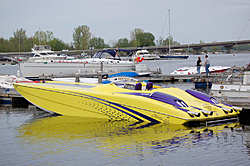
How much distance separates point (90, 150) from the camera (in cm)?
810

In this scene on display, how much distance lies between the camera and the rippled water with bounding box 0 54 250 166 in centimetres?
739

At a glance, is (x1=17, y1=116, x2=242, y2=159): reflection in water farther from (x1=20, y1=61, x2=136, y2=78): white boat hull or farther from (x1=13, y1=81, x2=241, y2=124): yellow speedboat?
(x1=20, y1=61, x2=136, y2=78): white boat hull

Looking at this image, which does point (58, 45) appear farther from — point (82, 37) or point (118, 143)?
point (118, 143)

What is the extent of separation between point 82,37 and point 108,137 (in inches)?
3890

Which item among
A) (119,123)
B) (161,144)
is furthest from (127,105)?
(161,144)

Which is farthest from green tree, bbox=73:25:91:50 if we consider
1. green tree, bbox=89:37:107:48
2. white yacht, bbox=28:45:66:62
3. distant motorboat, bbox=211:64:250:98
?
distant motorboat, bbox=211:64:250:98

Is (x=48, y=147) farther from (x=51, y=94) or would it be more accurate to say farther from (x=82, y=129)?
(x=51, y=94)

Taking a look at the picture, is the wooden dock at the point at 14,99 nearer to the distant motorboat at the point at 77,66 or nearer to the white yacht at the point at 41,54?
the distant motorboat at the point at 77,66

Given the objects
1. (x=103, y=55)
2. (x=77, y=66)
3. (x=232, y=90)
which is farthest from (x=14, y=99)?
(x=103, y=55)

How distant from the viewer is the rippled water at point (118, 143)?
7395 mm

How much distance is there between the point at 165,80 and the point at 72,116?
52.1 feet

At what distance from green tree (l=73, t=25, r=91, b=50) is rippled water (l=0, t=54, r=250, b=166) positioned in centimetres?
9425

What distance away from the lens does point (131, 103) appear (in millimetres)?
10680

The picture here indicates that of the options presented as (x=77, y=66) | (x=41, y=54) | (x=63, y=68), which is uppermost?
(x=41, y=54)
